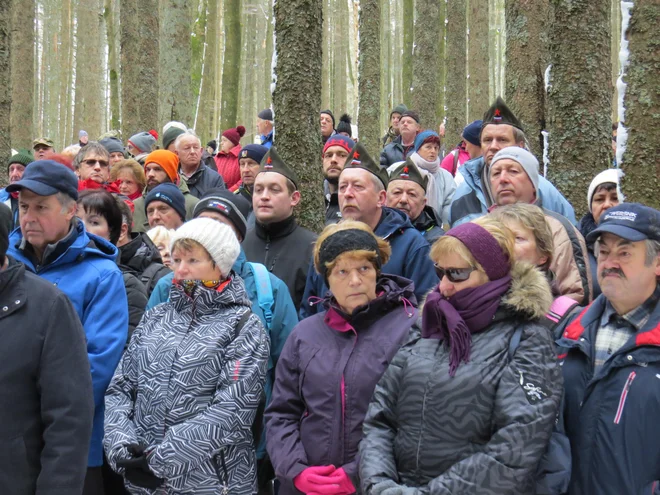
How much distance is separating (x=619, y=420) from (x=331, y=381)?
4.16 ft

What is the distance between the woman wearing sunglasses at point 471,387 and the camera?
274 centimetres

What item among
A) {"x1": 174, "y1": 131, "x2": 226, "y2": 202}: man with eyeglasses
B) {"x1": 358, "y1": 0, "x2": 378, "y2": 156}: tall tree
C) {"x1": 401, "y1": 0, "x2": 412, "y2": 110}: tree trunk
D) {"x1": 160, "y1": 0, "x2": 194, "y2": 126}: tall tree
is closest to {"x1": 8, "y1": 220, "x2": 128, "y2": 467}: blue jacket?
{"x1": 174, "y1": 131, "x2": 226, "y2": 202}: man with eyeglasses

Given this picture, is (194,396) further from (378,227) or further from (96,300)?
(378,227)

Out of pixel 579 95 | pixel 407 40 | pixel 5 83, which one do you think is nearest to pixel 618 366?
pixel 579 95

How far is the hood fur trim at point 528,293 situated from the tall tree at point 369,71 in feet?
33.4

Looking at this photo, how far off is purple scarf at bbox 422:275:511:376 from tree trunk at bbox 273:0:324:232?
3.00 metres

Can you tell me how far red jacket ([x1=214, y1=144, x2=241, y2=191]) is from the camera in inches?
423

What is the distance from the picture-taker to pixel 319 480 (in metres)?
3.24

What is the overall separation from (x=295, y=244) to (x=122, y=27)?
10.5 m

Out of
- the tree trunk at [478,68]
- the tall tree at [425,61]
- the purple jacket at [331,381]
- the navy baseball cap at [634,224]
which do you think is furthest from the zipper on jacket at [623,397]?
the tall tree at [425,61]

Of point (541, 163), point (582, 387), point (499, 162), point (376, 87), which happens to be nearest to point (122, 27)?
point (376, 87)

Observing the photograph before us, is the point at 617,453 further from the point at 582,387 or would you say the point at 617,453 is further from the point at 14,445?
the point at 14,445

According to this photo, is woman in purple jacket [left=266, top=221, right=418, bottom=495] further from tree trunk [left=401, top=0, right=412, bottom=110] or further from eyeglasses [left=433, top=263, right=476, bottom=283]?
tree trunk [left=401, top=0, right=412, bottom=110]

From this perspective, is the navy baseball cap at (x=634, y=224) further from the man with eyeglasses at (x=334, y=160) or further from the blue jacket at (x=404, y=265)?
the man with eyeglasses at (x=334, y=160)
